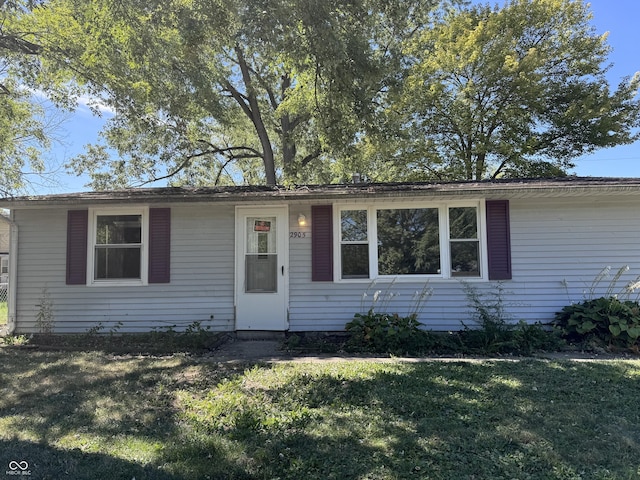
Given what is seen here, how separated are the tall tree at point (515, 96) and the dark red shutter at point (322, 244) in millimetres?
8054

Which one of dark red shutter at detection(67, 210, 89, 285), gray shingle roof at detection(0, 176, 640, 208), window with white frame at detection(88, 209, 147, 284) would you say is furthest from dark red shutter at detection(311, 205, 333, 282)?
dark red shutter at detection(67, 210, 89, 285)

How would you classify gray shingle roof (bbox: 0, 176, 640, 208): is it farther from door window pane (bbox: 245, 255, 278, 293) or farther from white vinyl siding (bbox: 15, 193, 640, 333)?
door window pane (bbox: 245, 255, 278, 293)

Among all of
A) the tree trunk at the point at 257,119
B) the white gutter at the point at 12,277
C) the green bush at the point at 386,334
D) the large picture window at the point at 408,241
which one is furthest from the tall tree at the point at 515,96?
the white gutter at the point at 12,277

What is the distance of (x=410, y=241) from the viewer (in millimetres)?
7426

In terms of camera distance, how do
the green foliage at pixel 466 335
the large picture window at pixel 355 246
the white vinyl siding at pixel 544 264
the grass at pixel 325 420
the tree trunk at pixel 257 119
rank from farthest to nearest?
the tree trunk at pixel 257 119, the large picture window at pixel 355 246, the white vinyl siding at pixel 544 264, the green foliage at pixel 466 335, the grass at pixel 325 420

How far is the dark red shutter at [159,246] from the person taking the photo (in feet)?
24.9

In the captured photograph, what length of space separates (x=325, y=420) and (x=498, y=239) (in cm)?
506

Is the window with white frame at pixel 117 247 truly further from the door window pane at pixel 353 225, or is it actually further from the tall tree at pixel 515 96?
the tall tree at pixel 515 96

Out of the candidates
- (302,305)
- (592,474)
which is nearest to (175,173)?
(302,305)

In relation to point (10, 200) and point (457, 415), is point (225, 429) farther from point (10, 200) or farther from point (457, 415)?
point (10, 200)

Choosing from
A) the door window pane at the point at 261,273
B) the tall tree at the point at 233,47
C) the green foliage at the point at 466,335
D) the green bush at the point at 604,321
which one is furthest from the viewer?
the door window pane at the point at 261,273

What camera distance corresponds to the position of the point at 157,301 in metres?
7.60

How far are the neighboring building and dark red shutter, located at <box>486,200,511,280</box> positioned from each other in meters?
0.02

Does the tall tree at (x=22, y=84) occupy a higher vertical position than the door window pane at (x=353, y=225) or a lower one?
higher
